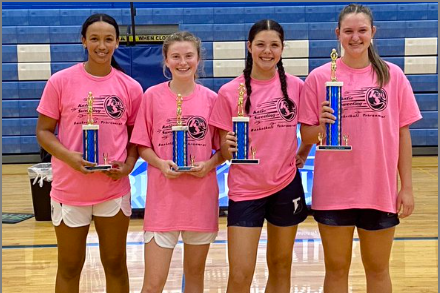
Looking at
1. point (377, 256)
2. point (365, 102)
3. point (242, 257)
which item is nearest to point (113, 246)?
point (242, 257)

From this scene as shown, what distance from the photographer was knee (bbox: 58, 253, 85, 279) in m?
2.78

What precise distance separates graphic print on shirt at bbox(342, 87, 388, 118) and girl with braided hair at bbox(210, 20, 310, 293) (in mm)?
230

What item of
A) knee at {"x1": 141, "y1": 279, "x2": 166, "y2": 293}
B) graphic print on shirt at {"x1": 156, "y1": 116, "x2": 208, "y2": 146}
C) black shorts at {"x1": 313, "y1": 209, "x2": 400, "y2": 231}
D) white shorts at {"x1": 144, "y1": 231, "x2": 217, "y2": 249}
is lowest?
knee at {"x1": 141, "y1": 279, "x2": 166, "y2": 293}

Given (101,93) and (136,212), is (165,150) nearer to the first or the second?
(101,93)

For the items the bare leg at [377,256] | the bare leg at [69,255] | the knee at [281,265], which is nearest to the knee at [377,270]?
the bare leg at [377,256]

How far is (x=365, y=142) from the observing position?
2.61 m

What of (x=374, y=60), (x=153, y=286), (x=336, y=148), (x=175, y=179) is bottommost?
(x=153, y=286)

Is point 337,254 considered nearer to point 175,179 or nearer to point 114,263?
point 175,179

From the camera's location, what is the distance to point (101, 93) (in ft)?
9.03

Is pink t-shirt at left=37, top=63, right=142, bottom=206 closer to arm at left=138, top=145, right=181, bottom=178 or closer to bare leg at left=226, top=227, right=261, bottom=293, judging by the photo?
arm at left=138, top=145, right=181, bottom=178

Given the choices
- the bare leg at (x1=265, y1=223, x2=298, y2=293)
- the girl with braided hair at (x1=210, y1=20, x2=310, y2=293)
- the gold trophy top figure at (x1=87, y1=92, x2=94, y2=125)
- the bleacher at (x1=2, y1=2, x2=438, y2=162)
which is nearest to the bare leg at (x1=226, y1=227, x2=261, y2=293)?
the girl with braided hair at (x1=210, y1=20, x2=310, y2=293)

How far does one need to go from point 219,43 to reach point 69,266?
22.3ft

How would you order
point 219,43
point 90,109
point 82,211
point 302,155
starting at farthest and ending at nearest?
point 219,43, point 302,155, point 82,211, point 90,109

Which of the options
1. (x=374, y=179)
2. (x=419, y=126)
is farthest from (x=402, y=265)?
(x=419, y=126)
